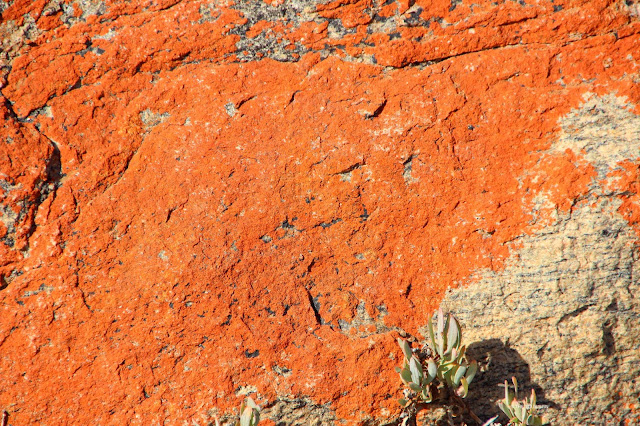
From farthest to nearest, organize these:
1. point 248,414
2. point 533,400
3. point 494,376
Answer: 1. point 494,376
2. point 533,400
3. point 248,414

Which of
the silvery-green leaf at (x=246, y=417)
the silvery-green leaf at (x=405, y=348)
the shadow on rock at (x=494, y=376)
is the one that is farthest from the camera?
the shadow on rock at (x=494, y=376)

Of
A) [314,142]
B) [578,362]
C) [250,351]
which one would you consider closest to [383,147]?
[314,142]

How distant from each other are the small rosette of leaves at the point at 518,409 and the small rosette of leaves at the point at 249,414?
2.87 ft

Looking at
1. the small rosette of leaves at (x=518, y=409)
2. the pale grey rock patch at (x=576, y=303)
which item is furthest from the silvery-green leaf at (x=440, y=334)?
the small rosette of leaves at (x=518, y=409)

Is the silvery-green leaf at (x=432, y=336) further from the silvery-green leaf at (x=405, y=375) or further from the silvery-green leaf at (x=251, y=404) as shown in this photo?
the silvery-green leaf at (x=251, y=404)

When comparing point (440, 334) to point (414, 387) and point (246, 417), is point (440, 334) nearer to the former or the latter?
point (414, 387)

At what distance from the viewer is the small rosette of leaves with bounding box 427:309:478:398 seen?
5.84 feet

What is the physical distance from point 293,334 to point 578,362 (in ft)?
3.49

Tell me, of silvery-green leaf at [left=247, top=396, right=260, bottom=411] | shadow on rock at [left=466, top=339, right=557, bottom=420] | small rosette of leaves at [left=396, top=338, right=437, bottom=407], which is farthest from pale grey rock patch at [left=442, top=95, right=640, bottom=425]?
silvery-green leaf at [left=247, top=396, right=260, bottom=411]

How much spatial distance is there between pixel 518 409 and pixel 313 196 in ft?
3.43

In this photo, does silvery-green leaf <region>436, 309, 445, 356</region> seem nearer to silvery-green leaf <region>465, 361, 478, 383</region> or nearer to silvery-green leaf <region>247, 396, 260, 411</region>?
silvery-green leaf <region>465, 361, 478, 383</region>

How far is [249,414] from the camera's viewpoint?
5.54 feet

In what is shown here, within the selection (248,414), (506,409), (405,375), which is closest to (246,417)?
(248,414)

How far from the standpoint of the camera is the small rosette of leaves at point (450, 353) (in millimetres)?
1780
